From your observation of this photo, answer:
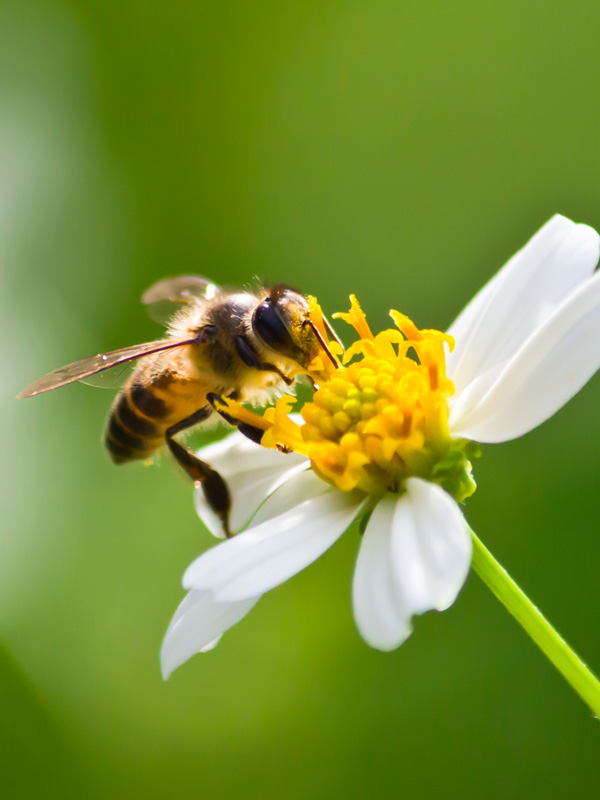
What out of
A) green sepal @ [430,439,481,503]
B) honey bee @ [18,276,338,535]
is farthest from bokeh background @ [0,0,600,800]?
green sepal @ [430,439,481,503]

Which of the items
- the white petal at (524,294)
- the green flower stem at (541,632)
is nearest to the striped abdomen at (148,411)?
the white petal at (524,294)

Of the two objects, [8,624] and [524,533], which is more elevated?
[8,624]

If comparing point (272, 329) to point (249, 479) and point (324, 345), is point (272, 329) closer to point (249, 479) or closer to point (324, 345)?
point (324, 345)

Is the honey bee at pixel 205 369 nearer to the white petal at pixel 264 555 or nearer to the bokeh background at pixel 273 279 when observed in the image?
the white petal at pixel 264 555

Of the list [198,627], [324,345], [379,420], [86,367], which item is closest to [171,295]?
[86,367]

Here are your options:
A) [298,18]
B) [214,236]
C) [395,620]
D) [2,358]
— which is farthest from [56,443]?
[395,620]

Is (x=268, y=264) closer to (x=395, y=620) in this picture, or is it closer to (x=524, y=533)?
(x=524, y=533)
